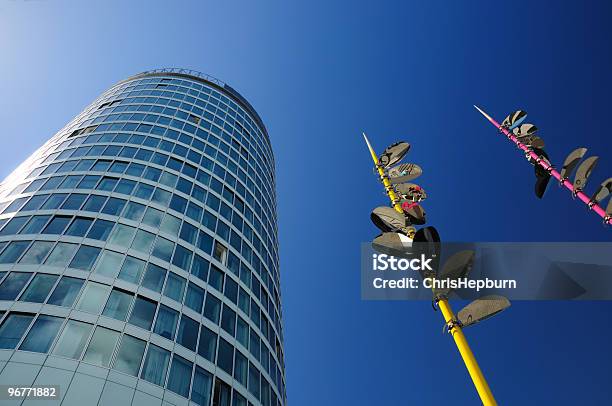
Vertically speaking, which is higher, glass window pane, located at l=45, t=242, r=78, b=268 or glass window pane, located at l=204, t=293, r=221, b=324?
glass window pane, located at l=45, t=242, r=78, b=268

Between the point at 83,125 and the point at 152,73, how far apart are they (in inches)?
808

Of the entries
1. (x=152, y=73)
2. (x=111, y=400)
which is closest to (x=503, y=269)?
(x=111, y=400)

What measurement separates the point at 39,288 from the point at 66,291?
1.31 meters

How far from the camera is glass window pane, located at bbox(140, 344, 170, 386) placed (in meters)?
19.1

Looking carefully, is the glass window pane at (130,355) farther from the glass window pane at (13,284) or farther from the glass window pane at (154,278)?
the glass window pane at (13,284)

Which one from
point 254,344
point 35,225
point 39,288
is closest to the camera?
point 39,288

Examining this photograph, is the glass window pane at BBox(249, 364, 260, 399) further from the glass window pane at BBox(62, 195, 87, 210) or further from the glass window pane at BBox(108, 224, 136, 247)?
the glass window pane at BBox(62, 195, 87, 210)

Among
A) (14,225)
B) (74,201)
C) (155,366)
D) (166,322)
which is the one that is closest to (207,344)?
(166,322)

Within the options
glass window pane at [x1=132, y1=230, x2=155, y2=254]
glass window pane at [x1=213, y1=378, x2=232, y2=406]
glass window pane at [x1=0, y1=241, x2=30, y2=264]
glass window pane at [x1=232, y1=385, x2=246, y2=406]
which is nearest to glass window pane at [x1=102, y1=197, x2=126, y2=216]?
glass window pane at [x1=132, y1=230, x2=155, y2=254]

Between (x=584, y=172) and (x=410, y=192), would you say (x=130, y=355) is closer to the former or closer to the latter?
(x=410, y=192)

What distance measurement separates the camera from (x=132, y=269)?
24.2 m

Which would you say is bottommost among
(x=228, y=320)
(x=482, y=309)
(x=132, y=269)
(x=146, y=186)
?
(x=482, y=309)

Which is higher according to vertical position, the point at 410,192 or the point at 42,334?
the point at 42,334

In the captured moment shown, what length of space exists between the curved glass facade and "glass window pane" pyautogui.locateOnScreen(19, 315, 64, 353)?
0.21ft
